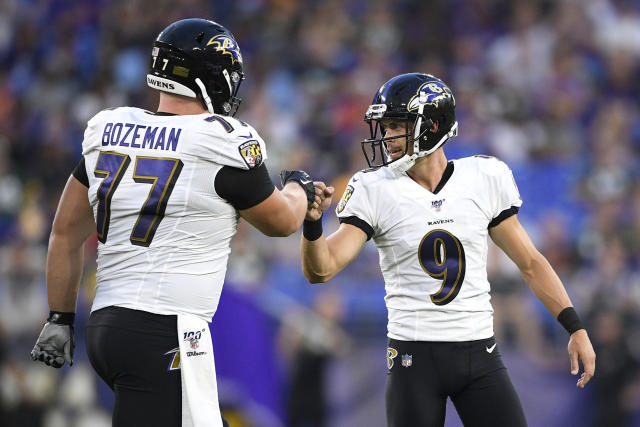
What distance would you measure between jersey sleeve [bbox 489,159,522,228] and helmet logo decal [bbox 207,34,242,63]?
1449 millimetres

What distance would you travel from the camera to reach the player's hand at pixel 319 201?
394 centimetres

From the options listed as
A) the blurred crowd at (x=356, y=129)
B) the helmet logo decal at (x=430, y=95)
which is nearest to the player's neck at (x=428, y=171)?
the helmet logo decal at (x=430, y=95)

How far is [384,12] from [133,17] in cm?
330

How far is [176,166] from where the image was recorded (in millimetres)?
3396

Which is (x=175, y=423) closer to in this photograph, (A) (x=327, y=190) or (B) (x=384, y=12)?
(A) (x=327, y=190)

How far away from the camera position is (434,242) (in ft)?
14.0

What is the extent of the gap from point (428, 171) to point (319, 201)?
0.76 metres

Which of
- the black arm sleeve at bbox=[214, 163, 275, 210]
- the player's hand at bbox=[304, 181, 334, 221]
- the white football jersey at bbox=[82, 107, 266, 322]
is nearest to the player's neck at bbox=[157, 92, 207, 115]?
the white football jersey at bbox=[82, 107, 266, 322]

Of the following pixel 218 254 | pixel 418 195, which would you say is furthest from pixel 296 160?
pixel 218 254

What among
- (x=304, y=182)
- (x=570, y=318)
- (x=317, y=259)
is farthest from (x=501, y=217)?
(x=304, y=182)

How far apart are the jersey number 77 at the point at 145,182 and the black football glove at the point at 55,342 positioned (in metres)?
0.56

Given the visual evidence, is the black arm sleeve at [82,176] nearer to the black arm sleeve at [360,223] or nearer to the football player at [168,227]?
the football player at [168,227]

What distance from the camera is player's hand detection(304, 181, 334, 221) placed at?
394 centimetres

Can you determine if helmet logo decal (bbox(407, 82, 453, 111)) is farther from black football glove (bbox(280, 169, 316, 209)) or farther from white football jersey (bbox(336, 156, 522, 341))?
black football glove (bbox(280, 169, 316, 209))
